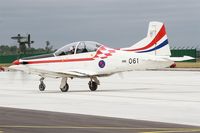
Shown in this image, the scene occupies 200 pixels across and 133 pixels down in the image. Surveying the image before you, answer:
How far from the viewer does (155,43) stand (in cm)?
3089

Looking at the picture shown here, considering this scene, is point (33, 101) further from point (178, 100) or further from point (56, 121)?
point (56, 121)

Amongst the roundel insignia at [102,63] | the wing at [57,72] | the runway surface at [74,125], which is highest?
the roundel insignia at [102,63]

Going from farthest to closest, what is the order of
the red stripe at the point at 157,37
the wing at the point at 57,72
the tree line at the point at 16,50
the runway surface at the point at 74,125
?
the tree line at the point at 16,50 < the wing at the point at 57,72 < the red stripe at the point at 157,37 < the runway surface at the point at 74,125

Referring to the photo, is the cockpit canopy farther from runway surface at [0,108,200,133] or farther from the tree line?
the tree line

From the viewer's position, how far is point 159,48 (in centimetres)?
3069

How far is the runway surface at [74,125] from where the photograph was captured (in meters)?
14.9

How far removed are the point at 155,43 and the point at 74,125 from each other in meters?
15.3

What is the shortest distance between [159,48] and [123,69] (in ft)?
6.74

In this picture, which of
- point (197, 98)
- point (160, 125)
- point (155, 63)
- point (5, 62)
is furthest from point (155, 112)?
point (5, 62)

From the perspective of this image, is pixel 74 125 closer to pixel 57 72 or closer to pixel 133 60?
pixel 133 60

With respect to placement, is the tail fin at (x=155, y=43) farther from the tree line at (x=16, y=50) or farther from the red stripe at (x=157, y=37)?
the tree line at (x=16, y=50)

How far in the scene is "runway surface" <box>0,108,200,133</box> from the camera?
14938 millimetres

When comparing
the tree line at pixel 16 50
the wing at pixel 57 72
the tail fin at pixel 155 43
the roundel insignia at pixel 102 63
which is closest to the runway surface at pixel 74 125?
the roundel insignia at pixel 102 63

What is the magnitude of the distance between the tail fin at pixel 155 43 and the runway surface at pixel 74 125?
11907 mm
